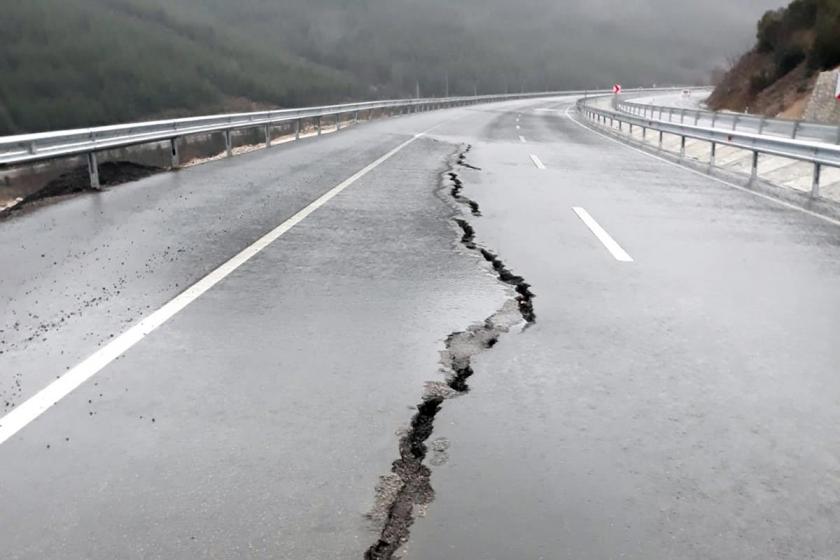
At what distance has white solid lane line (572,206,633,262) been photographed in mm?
7367

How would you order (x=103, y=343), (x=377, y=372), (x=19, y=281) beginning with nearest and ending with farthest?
(x=377, y=372) < (x=103, y=343) < (x=19, y=281)

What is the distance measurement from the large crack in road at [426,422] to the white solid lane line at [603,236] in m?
1.35

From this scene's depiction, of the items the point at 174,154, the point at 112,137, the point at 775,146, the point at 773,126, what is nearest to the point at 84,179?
the point at 112,137

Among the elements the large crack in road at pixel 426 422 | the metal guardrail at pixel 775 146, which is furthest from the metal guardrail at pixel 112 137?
the metal guardrail at pixel 775 146

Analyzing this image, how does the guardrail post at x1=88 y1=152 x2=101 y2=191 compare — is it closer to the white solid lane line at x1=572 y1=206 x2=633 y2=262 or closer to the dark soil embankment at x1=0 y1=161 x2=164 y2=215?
the dark soil embankment at x1=0 y1=161 x2=164 y2=215

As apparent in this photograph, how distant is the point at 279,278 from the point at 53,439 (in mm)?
3068

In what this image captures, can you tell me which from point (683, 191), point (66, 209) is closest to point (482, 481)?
point (66, 209)

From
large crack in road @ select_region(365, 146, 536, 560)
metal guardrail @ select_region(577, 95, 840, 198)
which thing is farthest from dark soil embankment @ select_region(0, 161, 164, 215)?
metal guardrail @ select_region(577, 95, 840, 198)

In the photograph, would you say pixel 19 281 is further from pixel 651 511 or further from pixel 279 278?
pixel 651 511

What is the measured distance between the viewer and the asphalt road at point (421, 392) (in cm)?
271

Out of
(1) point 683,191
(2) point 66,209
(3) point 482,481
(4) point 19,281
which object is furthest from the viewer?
(1) point 683,191

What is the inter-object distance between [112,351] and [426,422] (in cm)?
220

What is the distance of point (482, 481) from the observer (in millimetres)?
3018

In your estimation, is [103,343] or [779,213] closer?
[103,343]
